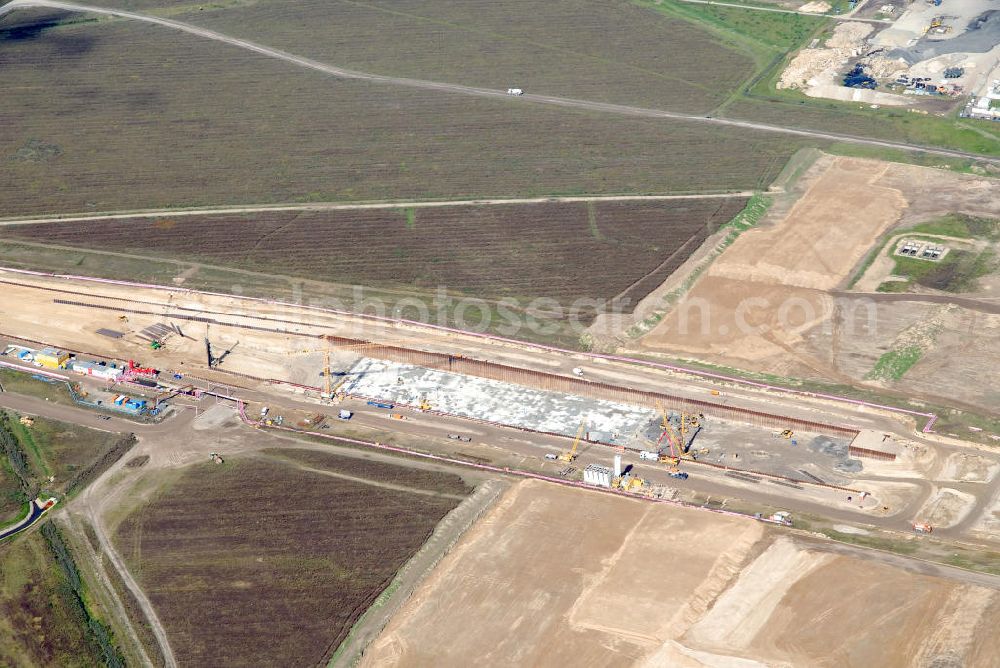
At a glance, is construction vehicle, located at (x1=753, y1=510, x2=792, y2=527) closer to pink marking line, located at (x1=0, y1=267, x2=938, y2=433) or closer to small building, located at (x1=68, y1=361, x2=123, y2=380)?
pink marking line, located at (x1=0, y1=267, x2=938, y2=433)

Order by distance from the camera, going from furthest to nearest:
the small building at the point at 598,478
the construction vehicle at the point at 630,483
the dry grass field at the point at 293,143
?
the dry grass field at the point at 293,143 < the small building at the point at 598,478 < the construction vehicle at the point at 630,483

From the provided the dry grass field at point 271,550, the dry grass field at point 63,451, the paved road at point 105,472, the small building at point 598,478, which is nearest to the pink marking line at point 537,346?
the small building at point 598,478

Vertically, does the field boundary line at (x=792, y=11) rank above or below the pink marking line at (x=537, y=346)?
above

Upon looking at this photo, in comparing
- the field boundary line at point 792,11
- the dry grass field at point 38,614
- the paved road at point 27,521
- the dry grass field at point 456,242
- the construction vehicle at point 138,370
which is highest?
the field boundary line at point 792,11

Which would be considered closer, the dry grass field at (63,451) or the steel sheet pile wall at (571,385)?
the dry grass field at (63,451)

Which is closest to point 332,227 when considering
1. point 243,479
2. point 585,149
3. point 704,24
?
point 585,149

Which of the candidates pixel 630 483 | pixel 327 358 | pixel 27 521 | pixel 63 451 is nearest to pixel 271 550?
pixel 27 521

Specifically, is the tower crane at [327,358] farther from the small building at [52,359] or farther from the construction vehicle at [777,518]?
the construction vehicle at [777,518]

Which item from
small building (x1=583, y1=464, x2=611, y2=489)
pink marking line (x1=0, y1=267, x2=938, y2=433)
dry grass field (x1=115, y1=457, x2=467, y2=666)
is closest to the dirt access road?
pink marking line (x1=0, y1=267, x2=938, y2=433)
